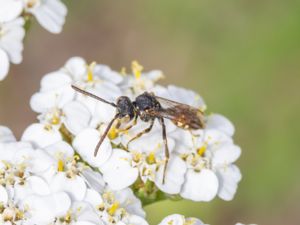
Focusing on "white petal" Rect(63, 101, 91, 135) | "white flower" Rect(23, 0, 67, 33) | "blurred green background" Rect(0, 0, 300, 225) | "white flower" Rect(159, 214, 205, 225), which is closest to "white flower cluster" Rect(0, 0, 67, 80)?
"white flower" Rect(23, 0, 67, 33)

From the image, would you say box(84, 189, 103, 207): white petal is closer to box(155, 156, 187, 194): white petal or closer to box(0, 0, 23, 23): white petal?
box(155, 156, 187, 194): white petal

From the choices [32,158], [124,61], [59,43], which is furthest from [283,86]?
[32,158]

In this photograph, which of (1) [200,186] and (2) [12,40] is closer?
(1) [200,186]

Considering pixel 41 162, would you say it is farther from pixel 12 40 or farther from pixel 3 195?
pixel 12 40

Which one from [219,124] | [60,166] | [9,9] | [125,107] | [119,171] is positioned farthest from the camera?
[219,124]

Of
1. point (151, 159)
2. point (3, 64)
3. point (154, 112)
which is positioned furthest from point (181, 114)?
point (3, 64)

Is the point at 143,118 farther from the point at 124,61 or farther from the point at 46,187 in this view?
the point at 124,61
